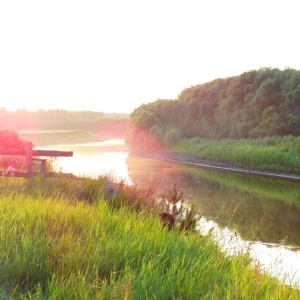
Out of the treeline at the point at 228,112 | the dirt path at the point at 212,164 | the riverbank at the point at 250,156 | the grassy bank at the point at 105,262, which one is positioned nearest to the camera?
the grassy bank at the point at 105,262

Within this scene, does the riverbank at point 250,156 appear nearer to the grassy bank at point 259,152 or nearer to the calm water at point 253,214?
the grassy bank at point 259,152

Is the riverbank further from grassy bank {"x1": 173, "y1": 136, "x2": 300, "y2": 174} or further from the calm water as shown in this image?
the calm water

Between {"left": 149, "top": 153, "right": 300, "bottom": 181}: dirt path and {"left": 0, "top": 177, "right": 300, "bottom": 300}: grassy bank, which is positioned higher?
{"left": 0, "top": 177, "right": 300, "bottom": 300}: grassy bank

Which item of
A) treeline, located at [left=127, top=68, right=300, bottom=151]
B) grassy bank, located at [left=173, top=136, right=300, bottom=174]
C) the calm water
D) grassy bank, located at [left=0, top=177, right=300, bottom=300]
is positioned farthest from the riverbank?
grassy bank, located at [left=0, top=177, right=300, bottom=300]

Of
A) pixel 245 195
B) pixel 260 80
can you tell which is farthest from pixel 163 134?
pixel 245 195

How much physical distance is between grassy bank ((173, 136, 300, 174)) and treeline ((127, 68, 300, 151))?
2.72 metres

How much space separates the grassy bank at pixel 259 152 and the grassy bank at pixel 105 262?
104 ft

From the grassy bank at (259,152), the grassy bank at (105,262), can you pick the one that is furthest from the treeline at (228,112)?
the grassy bank at (105,262)

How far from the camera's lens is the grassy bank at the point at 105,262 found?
227 inches

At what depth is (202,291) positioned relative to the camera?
19.6ft

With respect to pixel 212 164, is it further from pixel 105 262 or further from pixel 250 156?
pixel 105 262

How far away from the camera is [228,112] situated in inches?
2315

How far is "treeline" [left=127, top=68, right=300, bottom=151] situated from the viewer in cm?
4972

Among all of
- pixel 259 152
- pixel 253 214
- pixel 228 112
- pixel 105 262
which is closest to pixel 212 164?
pixel 259 152
